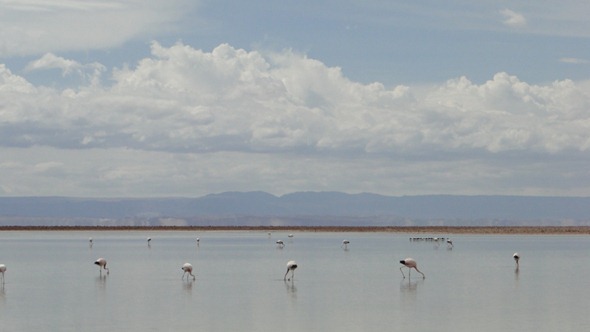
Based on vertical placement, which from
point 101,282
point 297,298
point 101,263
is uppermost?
point 101,263

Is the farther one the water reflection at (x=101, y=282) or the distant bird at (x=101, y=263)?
the distant bird at (x=101, y=263)

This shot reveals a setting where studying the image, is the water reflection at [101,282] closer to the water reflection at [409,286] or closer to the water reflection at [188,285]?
the water reflection at [188,285]

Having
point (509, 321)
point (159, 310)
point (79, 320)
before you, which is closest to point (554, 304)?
point (509, 321)

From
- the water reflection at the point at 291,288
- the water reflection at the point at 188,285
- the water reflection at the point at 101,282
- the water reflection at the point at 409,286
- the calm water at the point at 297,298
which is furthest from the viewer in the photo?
the water reflection at the point at 101,282

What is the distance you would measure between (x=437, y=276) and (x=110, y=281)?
13.0m

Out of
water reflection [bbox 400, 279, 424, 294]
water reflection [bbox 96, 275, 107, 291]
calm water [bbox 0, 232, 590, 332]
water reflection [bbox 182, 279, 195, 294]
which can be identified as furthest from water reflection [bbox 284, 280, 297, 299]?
water reflection [bbox 96, 275, 107, 291]

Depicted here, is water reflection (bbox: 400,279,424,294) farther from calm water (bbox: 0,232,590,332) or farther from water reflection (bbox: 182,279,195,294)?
water reflection (bbox: 182,279,195,294)

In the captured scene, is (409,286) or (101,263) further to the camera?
(101,263)

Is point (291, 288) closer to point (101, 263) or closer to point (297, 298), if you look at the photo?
point (297, 298)

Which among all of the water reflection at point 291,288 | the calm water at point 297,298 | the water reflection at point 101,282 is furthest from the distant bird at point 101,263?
the water reflection at point 291,288

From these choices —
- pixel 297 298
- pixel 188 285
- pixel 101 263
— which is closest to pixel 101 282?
pixel 188 285

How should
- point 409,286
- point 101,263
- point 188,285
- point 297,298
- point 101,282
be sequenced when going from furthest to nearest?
1. point 101,263
2. point 101,282
3. point 188,285
4. point 409,286
5. point 297,298

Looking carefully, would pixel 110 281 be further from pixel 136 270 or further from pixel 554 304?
pixel 554 304

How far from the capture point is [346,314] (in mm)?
25266
